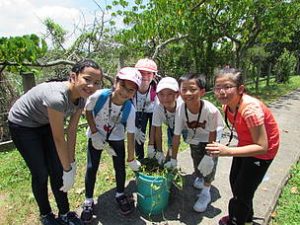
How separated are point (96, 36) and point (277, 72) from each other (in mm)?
12230

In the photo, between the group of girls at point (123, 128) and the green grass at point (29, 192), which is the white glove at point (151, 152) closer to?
the group of girls at point (123, 128)

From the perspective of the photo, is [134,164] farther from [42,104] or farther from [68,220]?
[42,104]

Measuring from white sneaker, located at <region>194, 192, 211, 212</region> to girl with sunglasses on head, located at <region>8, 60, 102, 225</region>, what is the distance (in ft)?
4.65

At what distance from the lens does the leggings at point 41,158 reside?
2.52 metres

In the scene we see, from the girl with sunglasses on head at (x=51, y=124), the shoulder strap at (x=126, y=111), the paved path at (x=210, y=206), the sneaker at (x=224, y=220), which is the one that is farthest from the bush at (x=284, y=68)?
the girl with sunglasses on head at (x=51, y=124)

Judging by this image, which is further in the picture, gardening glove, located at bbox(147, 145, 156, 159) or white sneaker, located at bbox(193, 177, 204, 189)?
white sneaker, located at bbox(193, 177, 204, 189)

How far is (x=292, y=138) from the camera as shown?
626 cm

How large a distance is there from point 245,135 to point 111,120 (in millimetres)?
1291

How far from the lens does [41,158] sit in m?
2.56

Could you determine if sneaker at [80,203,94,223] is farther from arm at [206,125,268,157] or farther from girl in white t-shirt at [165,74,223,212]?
arm at [206,125,268,157]

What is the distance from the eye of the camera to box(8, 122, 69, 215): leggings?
2520mm

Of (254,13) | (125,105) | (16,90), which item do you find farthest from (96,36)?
(254,13)

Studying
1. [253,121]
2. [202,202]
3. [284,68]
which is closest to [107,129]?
[202,202]

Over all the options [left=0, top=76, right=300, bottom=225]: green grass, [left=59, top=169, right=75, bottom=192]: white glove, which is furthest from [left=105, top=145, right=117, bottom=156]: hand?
[left=0, top=76, right=300, bottom=225]: green grass
